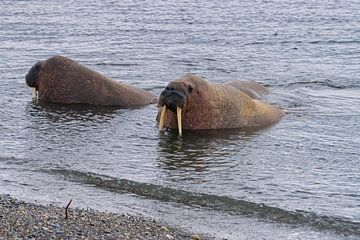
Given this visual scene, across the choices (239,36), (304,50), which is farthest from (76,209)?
(239,36)

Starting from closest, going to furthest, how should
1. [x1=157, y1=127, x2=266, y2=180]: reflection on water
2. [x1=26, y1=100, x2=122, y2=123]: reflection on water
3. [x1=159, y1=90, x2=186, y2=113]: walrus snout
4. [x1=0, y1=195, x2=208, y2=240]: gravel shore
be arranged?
[x1=0, y1=195, x2=208, y2=240]: gravel shore, [x1=157, y1=127, x2=266, y2=180]: reflection on water, [x1=159, y1=90, x2=186, y2=113]: walrus snout, [x1=26, y1=100, x2=122, y2=123]: reflection on water

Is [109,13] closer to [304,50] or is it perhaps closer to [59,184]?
[304,50]

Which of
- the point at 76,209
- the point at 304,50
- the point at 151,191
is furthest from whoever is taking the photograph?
the point at 304,50

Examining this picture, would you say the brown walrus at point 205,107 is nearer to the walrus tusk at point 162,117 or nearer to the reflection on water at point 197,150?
the walrus tusk at point 162,117

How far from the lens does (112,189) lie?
9859 millimetres

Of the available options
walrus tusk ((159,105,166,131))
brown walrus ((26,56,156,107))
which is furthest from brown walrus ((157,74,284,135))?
brown walrus ((26,56,156,107))

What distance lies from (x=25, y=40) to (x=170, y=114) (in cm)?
879

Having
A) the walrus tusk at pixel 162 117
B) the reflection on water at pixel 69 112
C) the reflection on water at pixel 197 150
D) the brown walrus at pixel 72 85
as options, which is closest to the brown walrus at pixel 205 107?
the walrus tusk at pixel 162 117

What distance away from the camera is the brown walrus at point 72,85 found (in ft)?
47.2

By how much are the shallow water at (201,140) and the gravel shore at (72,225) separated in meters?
0.37

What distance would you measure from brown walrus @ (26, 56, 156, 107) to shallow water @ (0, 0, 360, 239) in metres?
0.28

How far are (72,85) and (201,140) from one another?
9.60ft

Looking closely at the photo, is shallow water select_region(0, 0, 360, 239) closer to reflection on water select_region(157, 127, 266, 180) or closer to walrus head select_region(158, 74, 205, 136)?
reflection on water select_region(157, 127, 266, 180)

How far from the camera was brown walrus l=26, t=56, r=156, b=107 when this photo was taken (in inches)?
566
